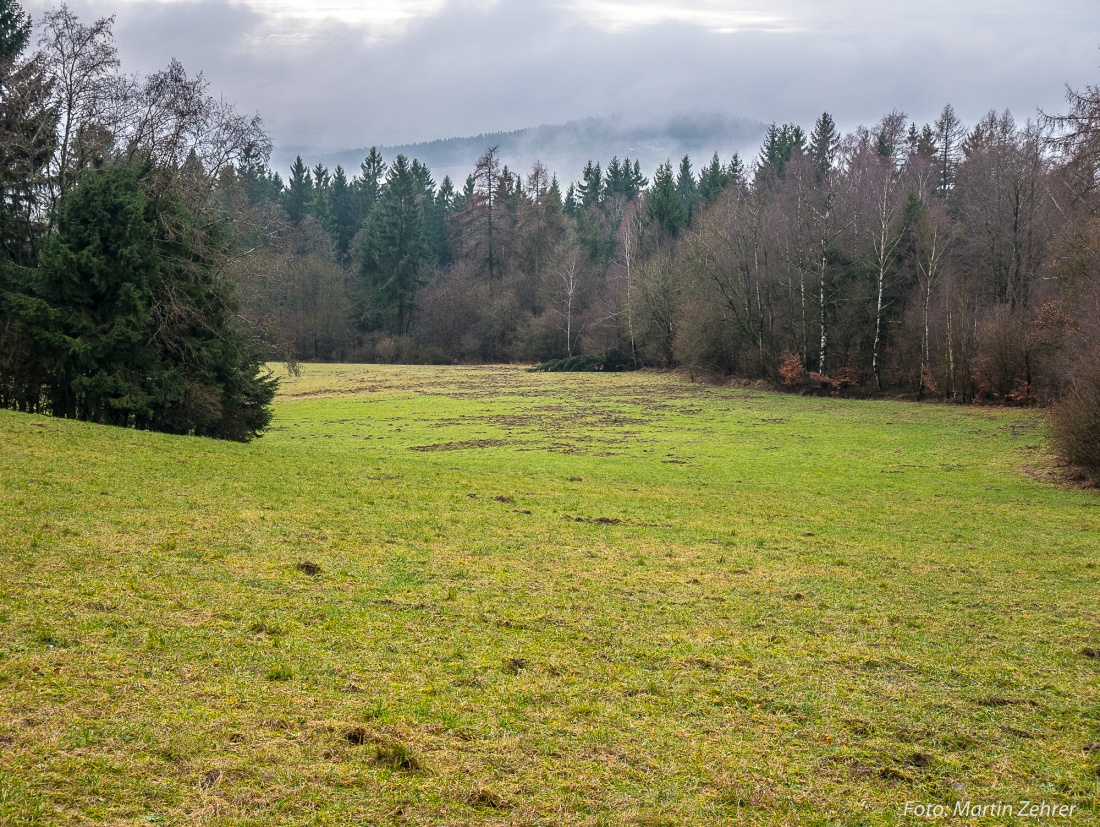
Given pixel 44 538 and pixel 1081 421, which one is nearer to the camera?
pixel 44 538

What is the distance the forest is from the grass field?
8.11 meters

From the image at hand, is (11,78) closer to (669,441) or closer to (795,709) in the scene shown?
(669,441)

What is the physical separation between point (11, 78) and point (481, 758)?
99.5 ft

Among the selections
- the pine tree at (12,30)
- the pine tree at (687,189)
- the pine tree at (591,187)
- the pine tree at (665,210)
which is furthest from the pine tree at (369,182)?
the pine tree at (12,30)

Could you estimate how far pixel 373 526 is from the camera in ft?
44.5

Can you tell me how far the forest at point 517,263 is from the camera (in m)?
25.1

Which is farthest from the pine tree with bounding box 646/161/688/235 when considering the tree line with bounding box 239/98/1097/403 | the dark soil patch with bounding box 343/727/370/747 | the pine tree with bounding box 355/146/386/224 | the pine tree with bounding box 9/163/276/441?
the dark soil patch with bounding box 343/727/370/747

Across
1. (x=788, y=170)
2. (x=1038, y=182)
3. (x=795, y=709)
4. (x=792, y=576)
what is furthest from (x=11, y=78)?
(x=788, y=170)

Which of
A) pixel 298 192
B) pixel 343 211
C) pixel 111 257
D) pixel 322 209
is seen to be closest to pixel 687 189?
pixel 343 211

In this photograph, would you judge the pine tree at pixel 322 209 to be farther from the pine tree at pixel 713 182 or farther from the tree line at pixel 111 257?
the tree line at pixel 111 257

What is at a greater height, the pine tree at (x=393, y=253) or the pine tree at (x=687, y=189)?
the pine tree at (x=687, y=189)

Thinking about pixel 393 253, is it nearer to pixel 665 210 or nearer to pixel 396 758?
pixel 665 210

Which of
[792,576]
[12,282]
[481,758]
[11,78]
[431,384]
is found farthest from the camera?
[431,384]

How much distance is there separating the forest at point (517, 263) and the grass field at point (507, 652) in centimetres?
811
